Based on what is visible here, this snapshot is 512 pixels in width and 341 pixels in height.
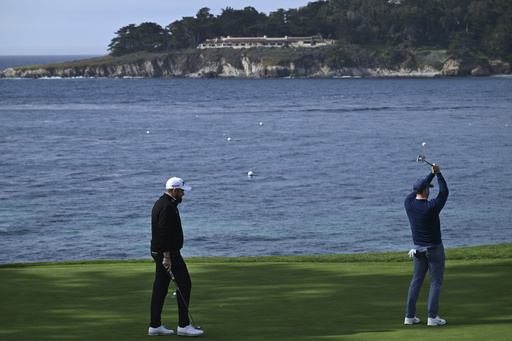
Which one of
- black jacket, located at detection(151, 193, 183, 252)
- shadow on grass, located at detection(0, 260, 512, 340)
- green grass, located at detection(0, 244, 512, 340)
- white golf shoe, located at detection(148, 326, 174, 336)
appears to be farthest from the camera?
shadow on grass, located at detection(0, 260, 512, 340)

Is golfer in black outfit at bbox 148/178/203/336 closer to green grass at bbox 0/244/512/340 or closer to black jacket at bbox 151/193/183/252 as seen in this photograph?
black jacket at bbox 151/193/183/252

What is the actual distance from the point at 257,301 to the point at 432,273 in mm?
3008

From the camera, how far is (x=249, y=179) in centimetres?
4728

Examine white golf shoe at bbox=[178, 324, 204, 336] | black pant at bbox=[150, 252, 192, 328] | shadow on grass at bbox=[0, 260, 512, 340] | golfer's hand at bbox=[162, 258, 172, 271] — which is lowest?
shadow on grass at bbox=[0, 260, 512, 340]

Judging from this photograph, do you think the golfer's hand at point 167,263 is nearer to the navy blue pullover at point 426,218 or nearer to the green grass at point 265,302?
the green grass at point 265,302

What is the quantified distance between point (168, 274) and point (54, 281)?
455 cm

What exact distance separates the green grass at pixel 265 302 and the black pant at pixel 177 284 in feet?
1.21

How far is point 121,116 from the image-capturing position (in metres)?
106

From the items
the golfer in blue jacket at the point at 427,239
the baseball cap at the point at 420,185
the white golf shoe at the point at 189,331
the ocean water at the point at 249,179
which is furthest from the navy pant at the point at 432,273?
the ocean water at the point at 249,179

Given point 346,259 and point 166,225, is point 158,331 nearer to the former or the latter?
point 166,225

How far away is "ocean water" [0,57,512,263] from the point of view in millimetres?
30520

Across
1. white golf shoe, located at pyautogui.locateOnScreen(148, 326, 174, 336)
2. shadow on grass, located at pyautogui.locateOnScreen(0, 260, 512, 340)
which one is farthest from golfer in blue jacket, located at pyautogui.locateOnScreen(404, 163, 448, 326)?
white golf shoe, located at pyautogui.locateOnScreen(148, 326, 174, 336)

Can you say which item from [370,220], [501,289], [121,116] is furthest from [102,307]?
[121,116]

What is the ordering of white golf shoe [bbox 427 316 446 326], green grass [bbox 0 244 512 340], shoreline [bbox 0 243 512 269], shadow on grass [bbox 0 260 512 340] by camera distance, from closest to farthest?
green grass [bbox 0 244 512 340] → shadow on grass [bbox 0 260 512 340] → white golf shoe [bbox 427 316 446 326] → shoreline [bbox 0 243 512 269]
